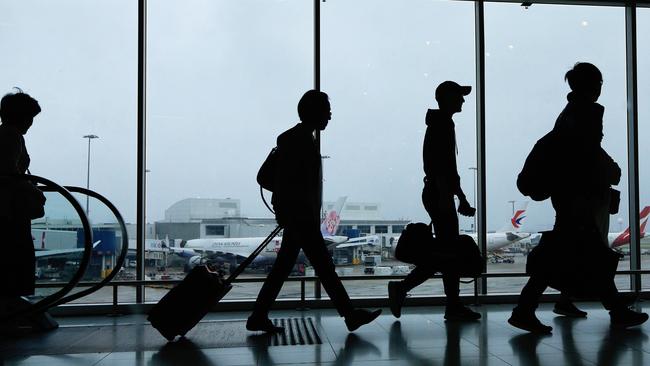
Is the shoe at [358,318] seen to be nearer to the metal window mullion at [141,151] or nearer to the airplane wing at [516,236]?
the airplane wing at [516,236]

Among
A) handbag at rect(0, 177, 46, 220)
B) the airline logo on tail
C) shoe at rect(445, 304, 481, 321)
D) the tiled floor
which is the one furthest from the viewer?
the airline logo on tail

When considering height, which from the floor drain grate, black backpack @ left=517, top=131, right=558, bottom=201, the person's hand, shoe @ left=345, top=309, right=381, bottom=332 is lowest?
the floor drain grate

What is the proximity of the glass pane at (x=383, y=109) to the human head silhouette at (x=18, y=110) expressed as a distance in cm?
197

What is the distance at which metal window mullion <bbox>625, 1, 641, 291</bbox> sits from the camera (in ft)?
13.8

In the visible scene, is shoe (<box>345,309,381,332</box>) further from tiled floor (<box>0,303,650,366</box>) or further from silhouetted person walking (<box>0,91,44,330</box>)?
silhouetted person walking (<box>0,91,44,330</box>)

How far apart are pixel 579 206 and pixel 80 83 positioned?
3.41 metres

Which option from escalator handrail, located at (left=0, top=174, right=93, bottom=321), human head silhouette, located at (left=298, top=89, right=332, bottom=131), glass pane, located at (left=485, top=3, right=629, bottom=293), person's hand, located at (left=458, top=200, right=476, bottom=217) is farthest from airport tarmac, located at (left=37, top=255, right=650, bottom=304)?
human head silhouette, located at (left=298, top=89, right=332, bottom=131)

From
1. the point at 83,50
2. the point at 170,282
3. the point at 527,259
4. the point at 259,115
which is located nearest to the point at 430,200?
the point at 527,259

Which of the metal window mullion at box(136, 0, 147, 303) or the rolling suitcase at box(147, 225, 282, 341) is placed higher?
the metal window mullion at box(136, 0, 147, 303)

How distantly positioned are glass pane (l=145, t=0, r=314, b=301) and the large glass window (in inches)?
7.2

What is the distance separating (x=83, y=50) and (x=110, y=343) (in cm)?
225

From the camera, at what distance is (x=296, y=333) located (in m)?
2.78

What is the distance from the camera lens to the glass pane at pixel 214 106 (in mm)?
3822

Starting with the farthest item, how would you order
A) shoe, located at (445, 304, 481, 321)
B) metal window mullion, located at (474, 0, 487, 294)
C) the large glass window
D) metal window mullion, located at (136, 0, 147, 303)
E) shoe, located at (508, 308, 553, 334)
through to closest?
metal window mullion, located at (474, 0, 487, 294)
metal window mullion, located at (136, 0, 147, 303)
the large glass window
shoe, located at (445, 304, 481, 321)
shoe, located at (508, 308, 553, 334)
